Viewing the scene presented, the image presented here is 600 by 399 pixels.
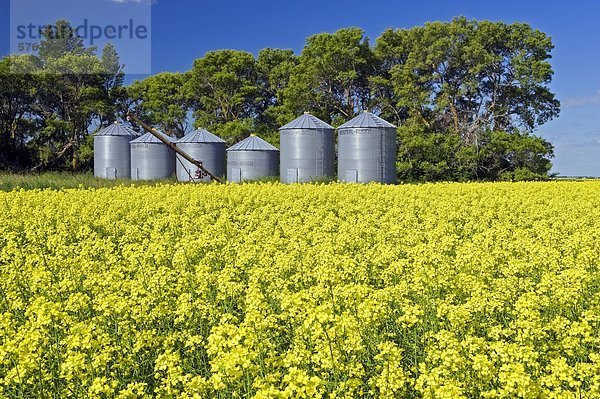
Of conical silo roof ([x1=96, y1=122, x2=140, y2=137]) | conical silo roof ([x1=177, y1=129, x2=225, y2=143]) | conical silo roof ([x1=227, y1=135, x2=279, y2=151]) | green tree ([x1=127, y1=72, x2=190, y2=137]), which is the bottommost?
conical silo roof ([x1=227, y1=135, x2=279, y2=151])

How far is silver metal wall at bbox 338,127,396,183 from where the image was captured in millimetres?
33000

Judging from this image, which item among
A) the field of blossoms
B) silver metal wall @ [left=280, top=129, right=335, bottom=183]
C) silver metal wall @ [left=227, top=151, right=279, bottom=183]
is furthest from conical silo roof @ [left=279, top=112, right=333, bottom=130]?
the field of blossoms

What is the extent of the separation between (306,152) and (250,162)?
4.51m

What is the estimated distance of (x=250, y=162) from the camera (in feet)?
124

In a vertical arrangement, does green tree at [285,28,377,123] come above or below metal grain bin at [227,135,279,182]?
above

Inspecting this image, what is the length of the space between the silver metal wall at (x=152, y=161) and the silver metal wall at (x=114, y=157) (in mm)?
3214

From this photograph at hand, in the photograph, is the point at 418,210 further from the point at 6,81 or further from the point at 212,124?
the point at 6,81

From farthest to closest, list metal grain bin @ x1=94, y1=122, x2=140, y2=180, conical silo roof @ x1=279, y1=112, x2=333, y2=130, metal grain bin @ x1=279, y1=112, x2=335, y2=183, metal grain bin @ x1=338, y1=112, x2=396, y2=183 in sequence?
metal grain bin @ x1=94, y1=122, x2=140, y2=180 < conical silo roof @ x1=279, y1=112, x2=333, y2=130 < metal grain bin @ x1=279, y1=112, x2=335, y2=183 < metal grain bin @ x1=338, y1=112, x2=396, y2=183

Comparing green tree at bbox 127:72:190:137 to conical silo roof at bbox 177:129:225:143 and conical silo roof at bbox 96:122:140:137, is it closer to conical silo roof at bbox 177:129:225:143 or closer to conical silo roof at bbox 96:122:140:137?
conical silo roof at bbox 96:122:140:137

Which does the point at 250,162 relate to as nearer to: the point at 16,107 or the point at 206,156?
the point at 206,156

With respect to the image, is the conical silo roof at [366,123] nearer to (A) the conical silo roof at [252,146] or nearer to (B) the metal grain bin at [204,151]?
(A) the conical silo roof at [252,146]

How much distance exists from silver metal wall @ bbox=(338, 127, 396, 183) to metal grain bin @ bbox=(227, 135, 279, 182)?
639 centimetres

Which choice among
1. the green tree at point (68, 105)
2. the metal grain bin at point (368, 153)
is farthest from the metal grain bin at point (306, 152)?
the green tree at point (68, 105)

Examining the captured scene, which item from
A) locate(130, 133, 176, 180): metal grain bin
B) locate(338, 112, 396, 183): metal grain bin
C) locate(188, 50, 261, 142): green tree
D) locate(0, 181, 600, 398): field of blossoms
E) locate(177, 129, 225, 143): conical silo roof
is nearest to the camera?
locate(0, 181, 600, 398): field of blossoms
